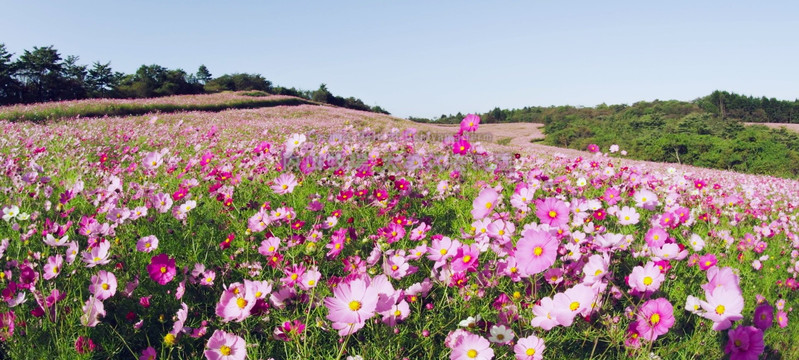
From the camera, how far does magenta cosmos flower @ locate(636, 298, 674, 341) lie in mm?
1310

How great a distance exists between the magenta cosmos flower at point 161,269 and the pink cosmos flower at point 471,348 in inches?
44.0

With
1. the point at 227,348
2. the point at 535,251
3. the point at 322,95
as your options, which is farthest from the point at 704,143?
the point at 322,95

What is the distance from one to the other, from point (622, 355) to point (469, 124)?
1681 millimetres

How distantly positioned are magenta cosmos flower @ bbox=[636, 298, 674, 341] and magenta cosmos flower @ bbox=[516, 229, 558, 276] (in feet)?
1.07

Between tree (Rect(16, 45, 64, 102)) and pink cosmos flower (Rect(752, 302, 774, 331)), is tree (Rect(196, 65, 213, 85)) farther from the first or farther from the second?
pink cosmos flower (Rect(752, 302, 774, 331))

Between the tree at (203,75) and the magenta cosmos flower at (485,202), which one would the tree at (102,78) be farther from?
the magenta cosmos flower at (485,202)

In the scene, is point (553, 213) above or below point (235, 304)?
above

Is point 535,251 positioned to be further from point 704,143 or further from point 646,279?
point 704,143

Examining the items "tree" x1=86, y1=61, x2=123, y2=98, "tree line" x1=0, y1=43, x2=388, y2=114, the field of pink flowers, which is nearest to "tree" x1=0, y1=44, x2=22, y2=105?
"tree line" x1=0, y1=43, x2=388, y2=114

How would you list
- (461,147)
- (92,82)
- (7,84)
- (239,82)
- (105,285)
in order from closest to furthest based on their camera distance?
(105,285) → (461,147) → (7,84) → (92,82) → (239,82)

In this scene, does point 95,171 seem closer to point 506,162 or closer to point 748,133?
point 506,162

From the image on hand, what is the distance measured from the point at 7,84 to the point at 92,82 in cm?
1112

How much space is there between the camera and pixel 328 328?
5.31ft

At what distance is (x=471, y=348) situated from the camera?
134 centimetres
